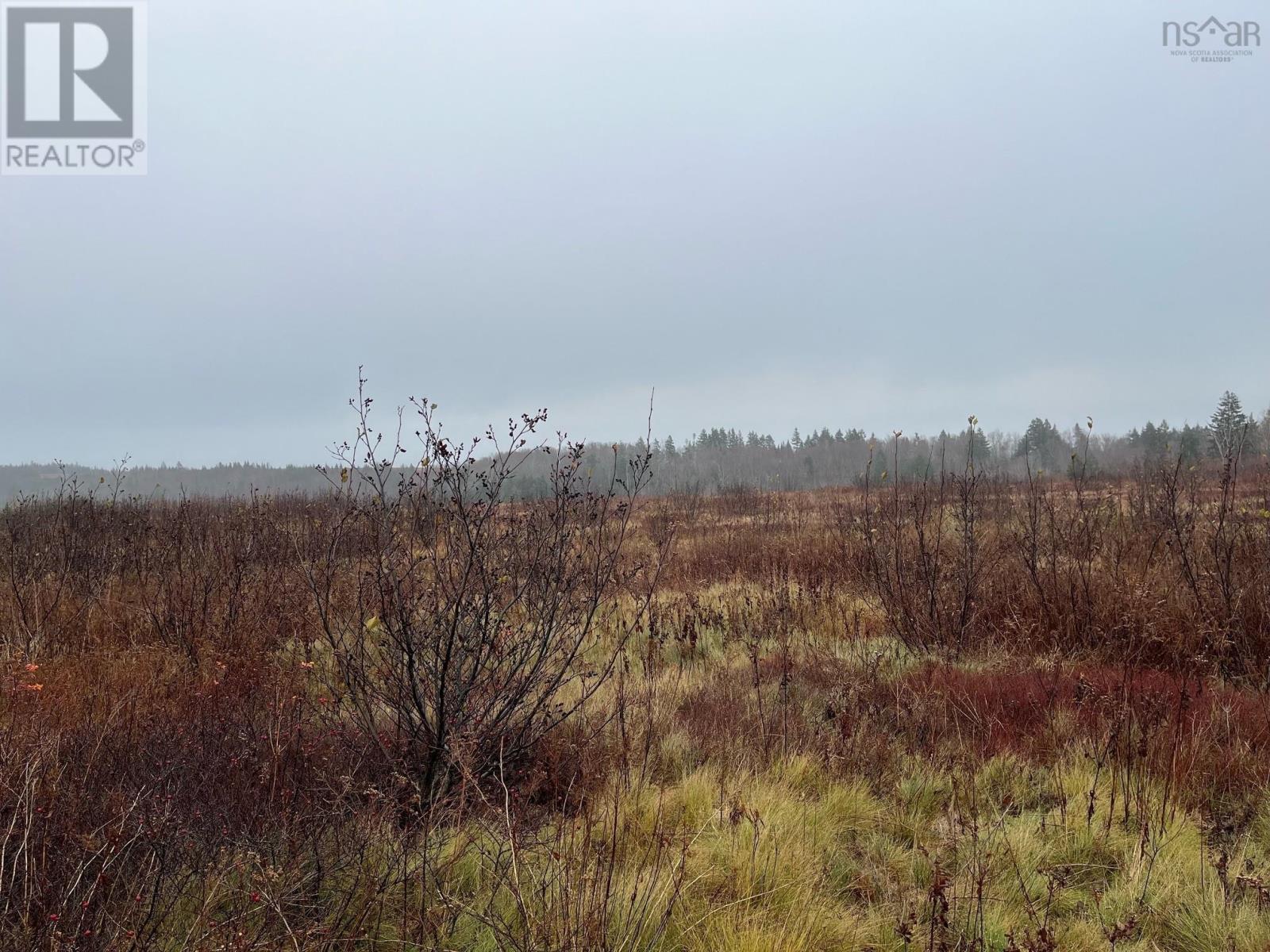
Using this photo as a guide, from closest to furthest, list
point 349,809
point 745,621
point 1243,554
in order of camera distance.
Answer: point 349,809
point 1243,554
point 745,621

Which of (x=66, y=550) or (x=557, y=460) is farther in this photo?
(x=66, y=550)

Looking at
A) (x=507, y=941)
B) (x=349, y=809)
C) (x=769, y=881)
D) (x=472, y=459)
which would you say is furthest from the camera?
(x=472, y=459)

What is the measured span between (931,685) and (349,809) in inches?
151

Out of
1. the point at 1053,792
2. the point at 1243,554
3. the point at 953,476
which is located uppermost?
the point at 953,476

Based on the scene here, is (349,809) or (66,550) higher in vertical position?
(66,550)

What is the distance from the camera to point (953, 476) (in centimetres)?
602

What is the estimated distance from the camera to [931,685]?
444 cm

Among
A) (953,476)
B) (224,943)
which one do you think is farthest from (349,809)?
(953,476)

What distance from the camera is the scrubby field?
76.4 inches

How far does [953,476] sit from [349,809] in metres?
5.70

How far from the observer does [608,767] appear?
3.27m

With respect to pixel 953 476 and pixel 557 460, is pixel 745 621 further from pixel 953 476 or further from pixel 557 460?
pixel 557 460

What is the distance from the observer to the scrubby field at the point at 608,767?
194 centimetres

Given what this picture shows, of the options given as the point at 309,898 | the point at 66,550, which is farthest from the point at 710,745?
the point at 66,550
